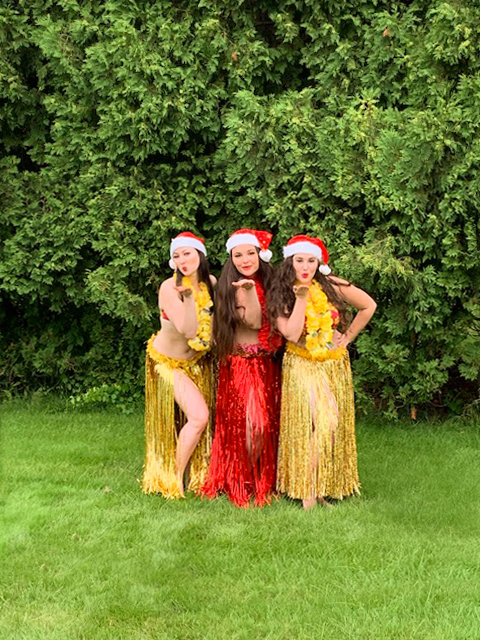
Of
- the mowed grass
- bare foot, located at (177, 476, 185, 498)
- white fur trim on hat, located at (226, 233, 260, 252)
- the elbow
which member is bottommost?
the mowed grass

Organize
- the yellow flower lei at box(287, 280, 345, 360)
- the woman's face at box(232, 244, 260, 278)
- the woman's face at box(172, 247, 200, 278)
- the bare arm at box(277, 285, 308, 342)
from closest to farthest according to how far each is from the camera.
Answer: the bare arm at box(277, 285, 308, 342)
the yellow flower lei at box(287, 280, 345, 360)
the woman's face at box(232, 244, 260, 278)
the woman's face at box(172, 247, 200, 278)

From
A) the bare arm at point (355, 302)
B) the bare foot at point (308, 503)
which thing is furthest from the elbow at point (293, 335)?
the bare foot at point (308, 503)

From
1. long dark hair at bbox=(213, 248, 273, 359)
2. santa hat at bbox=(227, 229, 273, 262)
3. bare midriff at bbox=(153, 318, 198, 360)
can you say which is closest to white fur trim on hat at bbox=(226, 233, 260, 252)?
santa hat at bbox=(227, 229, 273, 262)

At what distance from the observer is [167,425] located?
491 centimetres

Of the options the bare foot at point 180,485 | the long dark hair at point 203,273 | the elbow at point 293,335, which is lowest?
the bare foot at point 180,485

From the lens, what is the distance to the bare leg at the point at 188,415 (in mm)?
4828

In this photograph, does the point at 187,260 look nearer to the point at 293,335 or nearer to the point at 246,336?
the point at 246,336

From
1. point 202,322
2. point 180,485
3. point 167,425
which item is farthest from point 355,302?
point 180,485

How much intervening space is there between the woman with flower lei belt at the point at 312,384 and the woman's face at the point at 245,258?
152 mm

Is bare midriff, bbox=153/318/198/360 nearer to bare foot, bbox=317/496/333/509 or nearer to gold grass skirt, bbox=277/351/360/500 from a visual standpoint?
gold grass skirt, bbox=277/351/360/500

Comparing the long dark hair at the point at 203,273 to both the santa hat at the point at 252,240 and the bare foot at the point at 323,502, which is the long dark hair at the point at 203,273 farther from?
the bare foot at the point at 323,502

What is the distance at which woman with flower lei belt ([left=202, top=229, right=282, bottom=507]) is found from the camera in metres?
4.64

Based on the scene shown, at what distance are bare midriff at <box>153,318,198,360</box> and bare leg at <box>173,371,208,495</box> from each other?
0.11 m

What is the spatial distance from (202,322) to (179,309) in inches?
6.9
